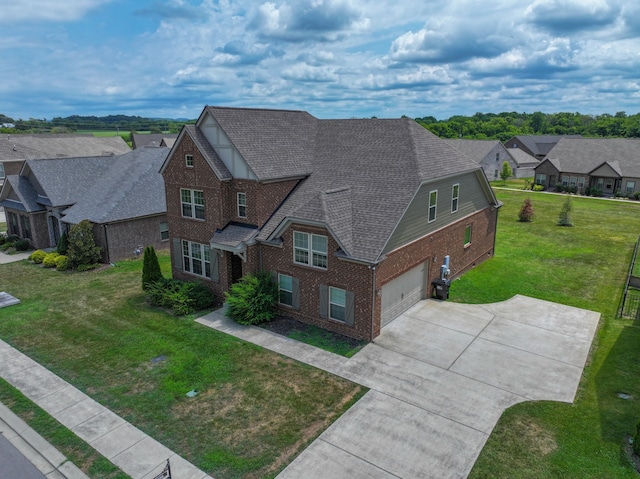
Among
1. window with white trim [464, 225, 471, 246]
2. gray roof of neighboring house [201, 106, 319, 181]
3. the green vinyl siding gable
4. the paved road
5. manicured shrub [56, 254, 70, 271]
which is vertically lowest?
the paved road

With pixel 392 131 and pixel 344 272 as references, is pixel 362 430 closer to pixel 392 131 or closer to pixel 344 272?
pixel 344 272

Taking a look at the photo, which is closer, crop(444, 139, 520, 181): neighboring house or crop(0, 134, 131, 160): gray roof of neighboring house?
crop(0, 134, 131, 160): gray roof of neighboring house

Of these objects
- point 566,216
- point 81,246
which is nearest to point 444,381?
point 81,246

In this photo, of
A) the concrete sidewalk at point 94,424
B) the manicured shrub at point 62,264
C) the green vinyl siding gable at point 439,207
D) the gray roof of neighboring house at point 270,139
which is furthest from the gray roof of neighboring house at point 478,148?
the concrete sidewalk at point 94,424

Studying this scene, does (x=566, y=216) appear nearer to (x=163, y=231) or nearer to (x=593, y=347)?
(x=593, y=347)

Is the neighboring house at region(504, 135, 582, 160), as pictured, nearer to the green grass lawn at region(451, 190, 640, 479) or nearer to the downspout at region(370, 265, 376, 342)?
the green grass lawn at region(451, 190, 640, 479)

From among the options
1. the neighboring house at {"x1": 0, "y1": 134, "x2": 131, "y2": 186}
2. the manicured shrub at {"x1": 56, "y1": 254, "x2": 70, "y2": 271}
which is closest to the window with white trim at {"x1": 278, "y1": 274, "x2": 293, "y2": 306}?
the manicured shrub at {"x1": 56, "y1": 254, "x2": 70, "y2": 271}
